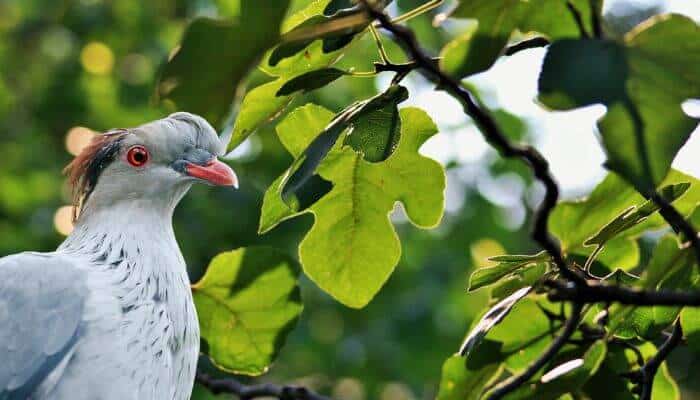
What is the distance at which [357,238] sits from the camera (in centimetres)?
216

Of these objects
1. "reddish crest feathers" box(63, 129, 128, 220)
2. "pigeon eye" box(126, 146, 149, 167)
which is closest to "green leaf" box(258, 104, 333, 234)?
"pigeon eye" box(126, 146, 149, 167)

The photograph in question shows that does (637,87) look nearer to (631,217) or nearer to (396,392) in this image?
(631,217)

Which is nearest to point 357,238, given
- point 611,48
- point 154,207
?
point 611,48

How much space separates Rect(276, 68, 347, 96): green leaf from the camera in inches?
68.0

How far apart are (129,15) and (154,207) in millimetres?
5902

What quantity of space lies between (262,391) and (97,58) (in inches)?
270

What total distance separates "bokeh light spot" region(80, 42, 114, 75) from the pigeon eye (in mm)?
5814

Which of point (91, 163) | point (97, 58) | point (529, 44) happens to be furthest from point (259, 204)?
point (529, 44)

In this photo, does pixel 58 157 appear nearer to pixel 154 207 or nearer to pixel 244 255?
pixel 154 207

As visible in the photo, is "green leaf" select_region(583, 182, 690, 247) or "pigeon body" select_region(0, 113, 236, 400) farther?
"pigeon body" select_region(0, 113, 236, 400)

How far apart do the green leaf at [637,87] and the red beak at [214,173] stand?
1.57m

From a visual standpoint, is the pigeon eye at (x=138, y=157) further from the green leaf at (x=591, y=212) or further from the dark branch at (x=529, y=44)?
the green leaf at (x=591, y=212)

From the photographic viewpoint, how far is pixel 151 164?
3.09 metres

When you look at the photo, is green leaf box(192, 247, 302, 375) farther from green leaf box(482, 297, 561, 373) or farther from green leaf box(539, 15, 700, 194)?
green leaf box(539, 15, 700, 194)
